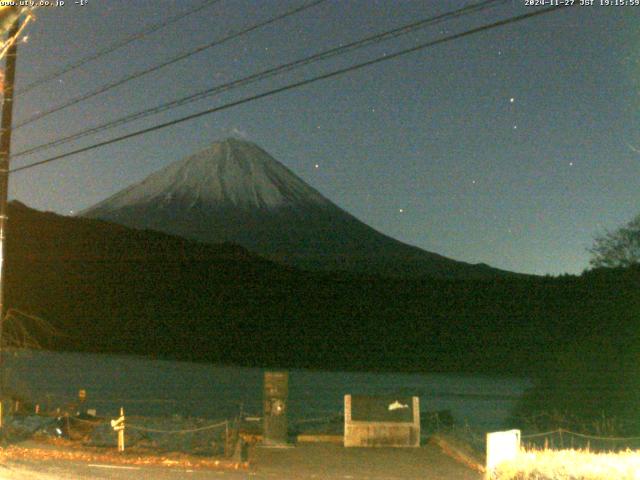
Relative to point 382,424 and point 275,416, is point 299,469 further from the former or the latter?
point 382,424

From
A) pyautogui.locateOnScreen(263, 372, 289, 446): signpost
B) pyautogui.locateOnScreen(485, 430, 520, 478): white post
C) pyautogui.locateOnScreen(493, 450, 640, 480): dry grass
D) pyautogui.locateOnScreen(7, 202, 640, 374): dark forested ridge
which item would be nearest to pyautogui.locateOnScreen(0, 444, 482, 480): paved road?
pyautogui.locateOnScreen(263, 372, 289, 446): signpost

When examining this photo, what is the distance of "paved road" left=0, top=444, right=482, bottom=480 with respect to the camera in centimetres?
1459

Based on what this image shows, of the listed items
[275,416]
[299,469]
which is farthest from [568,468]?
[275,416]

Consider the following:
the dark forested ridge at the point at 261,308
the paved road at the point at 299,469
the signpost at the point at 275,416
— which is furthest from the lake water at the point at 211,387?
the paved road at the point at 299,469

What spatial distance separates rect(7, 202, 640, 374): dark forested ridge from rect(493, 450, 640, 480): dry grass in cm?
4568

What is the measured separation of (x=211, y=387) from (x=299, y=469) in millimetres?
40812

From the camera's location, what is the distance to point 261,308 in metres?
106

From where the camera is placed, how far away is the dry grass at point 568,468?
963 cm

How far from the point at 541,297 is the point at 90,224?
69364mm

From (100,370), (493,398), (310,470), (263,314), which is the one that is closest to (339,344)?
(263,314)

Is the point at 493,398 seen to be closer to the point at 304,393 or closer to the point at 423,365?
the point at 304,393

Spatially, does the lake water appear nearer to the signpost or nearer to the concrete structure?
the concrete structure

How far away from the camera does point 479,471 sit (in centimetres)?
1570

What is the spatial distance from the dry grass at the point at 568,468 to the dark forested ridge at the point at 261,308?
1798 inches
